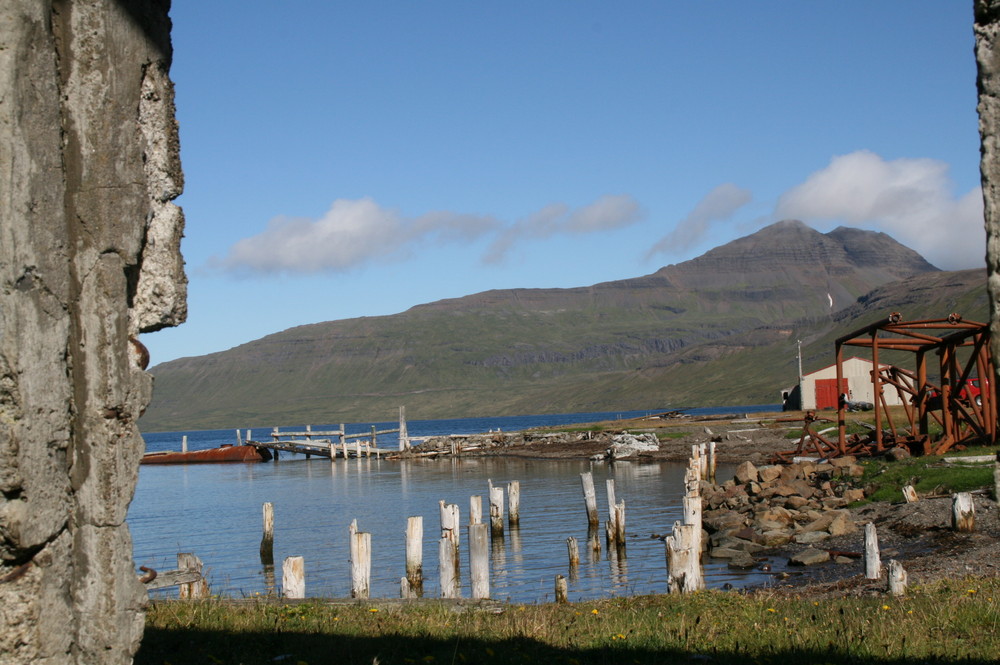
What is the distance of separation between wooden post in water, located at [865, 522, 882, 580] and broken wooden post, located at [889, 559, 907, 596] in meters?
2.52

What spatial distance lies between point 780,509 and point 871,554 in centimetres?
1152

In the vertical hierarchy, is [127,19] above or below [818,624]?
above

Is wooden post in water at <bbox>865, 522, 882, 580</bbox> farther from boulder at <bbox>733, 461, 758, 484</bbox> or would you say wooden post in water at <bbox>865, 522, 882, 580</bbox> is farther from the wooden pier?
the wooden pier

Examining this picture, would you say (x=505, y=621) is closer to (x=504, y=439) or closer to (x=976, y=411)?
(x=976, y=411)

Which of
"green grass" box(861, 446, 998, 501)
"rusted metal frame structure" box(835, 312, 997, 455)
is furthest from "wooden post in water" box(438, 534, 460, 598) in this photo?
"rusted metal frame structure" box(835, 312, 997, 455)

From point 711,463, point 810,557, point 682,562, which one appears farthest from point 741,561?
point 711,463

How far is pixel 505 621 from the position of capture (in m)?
11.3

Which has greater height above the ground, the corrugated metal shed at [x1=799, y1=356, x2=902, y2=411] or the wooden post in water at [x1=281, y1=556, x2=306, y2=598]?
the corrugated metal shed at [x1=799, y1=356, x2=902, y2=411]

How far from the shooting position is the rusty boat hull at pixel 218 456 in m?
95.5

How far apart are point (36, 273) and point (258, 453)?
306 ft

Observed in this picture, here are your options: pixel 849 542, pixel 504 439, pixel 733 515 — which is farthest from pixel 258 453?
pixel 849 542

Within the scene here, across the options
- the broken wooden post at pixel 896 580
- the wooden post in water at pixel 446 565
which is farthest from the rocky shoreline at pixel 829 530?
the wooden post in water at pixel 446 565

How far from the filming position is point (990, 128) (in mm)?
5262

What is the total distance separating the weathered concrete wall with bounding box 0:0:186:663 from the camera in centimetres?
570
